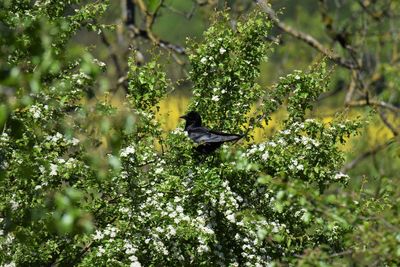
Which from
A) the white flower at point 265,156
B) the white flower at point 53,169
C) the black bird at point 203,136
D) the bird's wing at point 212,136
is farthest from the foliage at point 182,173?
the bird's wing at point 212,136

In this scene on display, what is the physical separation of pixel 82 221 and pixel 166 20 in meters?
104

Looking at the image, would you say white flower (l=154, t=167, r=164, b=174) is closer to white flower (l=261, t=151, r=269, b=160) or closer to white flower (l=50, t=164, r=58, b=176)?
white flower (l=261, t=151, r=269, b=160)

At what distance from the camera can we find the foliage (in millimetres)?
11969

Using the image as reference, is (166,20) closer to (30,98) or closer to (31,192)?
(31,192)

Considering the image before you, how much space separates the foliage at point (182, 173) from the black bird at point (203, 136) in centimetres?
21

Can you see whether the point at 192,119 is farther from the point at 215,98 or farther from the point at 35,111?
the point at 35,111

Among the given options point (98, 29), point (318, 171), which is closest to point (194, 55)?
point (98, 29)

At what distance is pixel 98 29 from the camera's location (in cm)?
1552

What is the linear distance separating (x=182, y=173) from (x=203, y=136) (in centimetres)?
80

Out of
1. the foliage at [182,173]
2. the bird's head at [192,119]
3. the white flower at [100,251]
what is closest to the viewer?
the white flower at [100,251]

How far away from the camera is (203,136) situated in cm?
1294

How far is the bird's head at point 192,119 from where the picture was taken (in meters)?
13.7

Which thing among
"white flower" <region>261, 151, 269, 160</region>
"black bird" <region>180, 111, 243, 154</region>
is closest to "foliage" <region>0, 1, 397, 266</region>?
"white flower" <region>261, 151, 269, 160</region>

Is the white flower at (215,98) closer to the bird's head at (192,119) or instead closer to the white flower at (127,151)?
the bird's head at (192,119)
